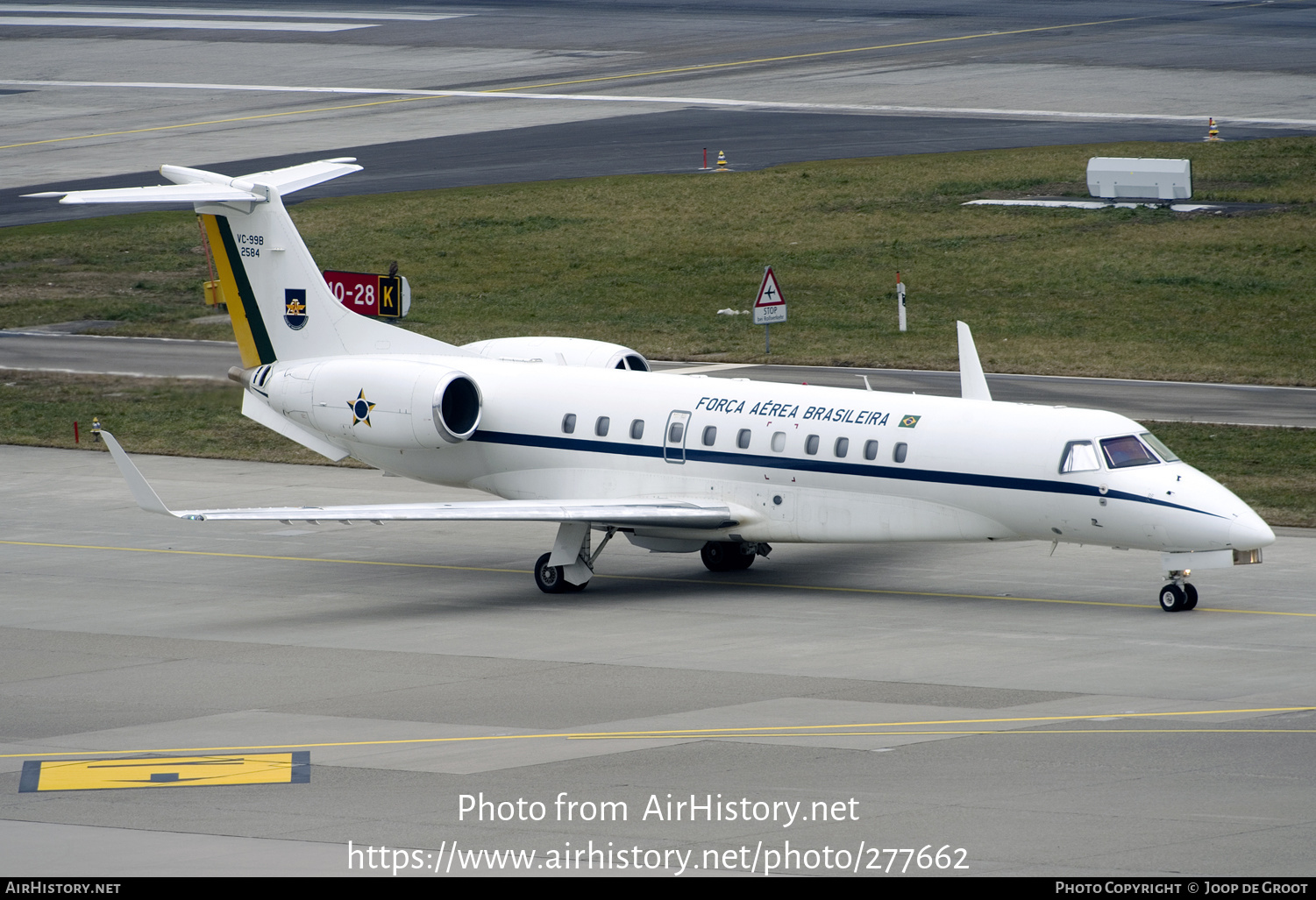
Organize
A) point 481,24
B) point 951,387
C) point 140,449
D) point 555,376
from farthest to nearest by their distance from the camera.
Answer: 1. point 481,24
2. point 951,387
3. point 140,449
4. point 555,376

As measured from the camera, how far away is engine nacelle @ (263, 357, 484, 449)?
98.9 feet

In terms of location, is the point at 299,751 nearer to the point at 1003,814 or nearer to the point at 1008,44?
the point at 1003,814

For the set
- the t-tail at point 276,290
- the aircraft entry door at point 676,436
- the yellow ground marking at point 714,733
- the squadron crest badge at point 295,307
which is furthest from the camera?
the squadron crest badge at point 295,307

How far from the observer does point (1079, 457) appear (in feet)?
85.9

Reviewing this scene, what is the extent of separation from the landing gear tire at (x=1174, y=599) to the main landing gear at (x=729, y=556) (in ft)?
21.9

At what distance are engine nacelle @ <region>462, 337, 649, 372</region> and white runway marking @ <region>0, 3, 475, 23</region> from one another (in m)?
78.5

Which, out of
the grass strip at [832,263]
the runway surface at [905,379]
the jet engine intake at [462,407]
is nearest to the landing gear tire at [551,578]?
the jet engine intake at [462,407]

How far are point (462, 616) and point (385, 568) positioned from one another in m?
4.25

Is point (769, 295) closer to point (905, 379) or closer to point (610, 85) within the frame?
point (905, 379)

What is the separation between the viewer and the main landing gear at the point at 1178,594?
26.2 meters

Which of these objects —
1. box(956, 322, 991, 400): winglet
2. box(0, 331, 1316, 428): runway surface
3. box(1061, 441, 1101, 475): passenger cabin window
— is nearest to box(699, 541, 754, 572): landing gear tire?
box(956, 322, 991, 400): winglet

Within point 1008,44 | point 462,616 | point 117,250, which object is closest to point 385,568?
point 462,616

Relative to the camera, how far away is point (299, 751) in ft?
65.8

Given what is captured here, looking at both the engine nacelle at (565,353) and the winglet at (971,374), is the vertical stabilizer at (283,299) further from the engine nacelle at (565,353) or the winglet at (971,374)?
the winglet at (971,374)
